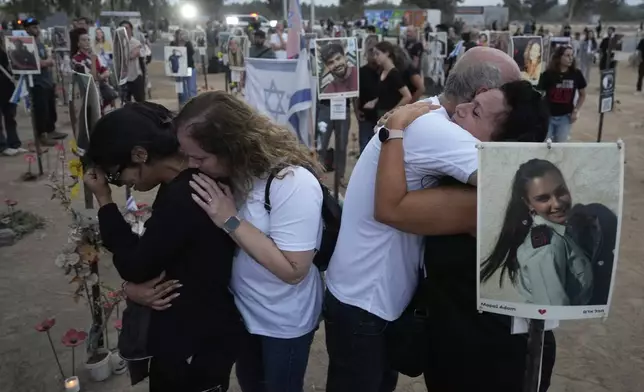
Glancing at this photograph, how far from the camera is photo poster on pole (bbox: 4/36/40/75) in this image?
7.07m

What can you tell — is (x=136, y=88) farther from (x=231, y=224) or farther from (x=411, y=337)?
(x=411, y=337)

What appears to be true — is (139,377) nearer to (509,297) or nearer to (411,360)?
(411,360)

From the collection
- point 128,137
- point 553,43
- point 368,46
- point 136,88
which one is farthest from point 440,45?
point 128,137

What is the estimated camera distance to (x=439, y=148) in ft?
4.70

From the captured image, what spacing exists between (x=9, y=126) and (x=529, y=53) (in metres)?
7.95

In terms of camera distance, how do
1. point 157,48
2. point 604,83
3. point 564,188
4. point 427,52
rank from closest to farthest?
point 564,188 → point 604,83 → point 427,52 → point 157,48

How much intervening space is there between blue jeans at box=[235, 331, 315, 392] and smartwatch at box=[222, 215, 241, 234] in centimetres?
41

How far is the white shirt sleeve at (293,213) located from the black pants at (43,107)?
780 cm

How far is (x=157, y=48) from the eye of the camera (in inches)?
1089

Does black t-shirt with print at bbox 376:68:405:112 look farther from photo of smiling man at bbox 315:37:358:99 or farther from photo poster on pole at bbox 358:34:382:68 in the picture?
photo poster on pole at bbox 358:34:382:68

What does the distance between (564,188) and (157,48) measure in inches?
1132

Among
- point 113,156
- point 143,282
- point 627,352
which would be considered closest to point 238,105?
point 113,156

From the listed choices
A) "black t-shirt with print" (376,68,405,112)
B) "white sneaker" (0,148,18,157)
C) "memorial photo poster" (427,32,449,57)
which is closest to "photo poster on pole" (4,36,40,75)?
"white sneaker" (0,148,18,157)

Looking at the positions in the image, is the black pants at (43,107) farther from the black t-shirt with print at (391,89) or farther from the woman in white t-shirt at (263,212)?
the woman in white t-shirt at (263,212)
